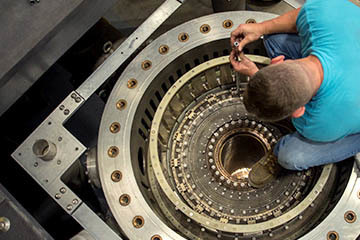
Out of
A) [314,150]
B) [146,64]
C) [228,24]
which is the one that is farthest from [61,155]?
[314,150]

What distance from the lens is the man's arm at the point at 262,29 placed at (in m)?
1.70

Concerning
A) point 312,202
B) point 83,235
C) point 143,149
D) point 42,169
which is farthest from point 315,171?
point 42,169

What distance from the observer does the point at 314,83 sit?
1316mm

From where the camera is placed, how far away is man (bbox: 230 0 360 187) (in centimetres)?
128

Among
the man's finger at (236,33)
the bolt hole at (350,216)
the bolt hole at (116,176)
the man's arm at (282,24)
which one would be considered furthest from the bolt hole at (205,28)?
the bolt hole at (350,216)

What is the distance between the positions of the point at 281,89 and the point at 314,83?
6.2 inches

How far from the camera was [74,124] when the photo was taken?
7.92 ft

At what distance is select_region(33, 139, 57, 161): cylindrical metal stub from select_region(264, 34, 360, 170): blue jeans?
1108mm

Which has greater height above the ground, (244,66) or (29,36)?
(244,66)

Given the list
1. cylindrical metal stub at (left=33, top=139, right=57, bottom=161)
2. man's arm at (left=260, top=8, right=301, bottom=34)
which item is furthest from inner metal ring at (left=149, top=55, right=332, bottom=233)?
cylindrical metal stub at (left=33, top=139, right=57, bottom=161)

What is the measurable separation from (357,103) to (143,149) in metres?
1.10

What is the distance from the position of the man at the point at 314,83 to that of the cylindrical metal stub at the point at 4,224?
1026 millimetres

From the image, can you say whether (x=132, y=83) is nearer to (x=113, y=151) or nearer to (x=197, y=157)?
(x=113, y=151)

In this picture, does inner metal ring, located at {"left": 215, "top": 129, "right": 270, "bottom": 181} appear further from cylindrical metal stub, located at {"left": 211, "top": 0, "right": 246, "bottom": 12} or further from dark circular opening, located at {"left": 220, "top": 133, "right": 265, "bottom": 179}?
cylindrical metal stub, located at {"left": 211, "top": 0, "right": 246, "bottom": 12}
